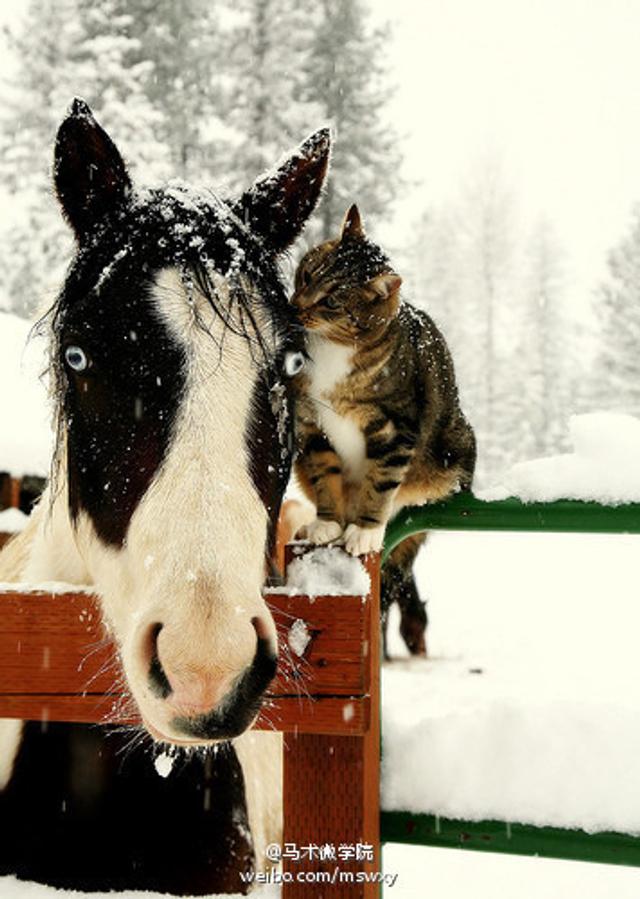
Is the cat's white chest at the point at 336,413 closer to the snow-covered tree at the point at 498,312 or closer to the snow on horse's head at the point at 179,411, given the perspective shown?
the snow on horse's head at the point at 179,411

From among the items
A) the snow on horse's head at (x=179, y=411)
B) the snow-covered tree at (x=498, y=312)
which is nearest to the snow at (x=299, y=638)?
the snow on horse's head at (x=179, y=411)

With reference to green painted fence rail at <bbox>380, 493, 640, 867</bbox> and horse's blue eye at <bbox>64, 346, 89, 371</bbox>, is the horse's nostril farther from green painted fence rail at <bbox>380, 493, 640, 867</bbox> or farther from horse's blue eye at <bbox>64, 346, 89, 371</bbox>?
green painted fence rail at <bbox>380, 493, 640, 867</bbox>

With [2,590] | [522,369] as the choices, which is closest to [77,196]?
[2,590]

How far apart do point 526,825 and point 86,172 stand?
79.9 inches

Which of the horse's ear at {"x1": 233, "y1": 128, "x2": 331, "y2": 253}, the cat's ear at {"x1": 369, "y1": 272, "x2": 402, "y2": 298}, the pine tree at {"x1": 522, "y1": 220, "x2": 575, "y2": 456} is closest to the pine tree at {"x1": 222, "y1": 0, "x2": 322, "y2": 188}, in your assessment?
the cat's ear at {"x1": 369, "y1": 272, "x2": 402, "y2": 298}

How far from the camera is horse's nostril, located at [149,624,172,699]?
1.54 metres

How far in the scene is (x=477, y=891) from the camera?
3129 millimetres

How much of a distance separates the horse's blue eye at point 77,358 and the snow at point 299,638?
0.78 metres

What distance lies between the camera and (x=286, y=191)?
2449 millimetres

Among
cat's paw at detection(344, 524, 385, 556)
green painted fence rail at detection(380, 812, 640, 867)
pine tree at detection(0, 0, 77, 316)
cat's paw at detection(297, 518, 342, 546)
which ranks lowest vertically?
green painted fence rail at detection(380, 812, 640, 867)

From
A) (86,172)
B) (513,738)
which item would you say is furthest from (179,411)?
(513,738)

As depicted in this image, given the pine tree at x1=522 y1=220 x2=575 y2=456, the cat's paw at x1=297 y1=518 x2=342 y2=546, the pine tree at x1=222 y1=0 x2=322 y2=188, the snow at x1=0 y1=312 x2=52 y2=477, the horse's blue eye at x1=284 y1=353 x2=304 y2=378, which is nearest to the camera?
the horse's blue eye at x1=284 y1=353 x2=304 y2=378

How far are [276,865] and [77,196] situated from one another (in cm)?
218

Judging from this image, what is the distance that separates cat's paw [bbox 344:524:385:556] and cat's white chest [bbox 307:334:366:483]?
18.4 inches
